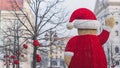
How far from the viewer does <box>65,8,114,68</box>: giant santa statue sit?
927cm

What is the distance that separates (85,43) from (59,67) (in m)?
81.7

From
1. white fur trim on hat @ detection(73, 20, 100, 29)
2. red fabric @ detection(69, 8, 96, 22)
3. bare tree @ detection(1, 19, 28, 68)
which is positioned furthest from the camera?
bare tree @ detection(1, 19, 28, 68)

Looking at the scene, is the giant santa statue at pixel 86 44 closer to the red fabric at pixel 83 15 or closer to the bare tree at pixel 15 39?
the red fabric at pixel 83 15

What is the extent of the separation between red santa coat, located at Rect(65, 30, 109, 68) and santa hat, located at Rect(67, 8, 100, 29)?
0.30 metres

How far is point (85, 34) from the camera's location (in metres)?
9.69

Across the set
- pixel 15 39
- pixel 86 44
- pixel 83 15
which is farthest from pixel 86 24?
pixel 15 39

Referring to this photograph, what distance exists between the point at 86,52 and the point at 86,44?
26cm

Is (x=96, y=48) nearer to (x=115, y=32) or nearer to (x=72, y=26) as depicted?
(x=72, y=26)

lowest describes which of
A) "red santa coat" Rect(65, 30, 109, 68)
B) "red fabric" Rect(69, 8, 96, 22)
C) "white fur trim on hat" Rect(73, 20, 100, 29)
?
"red santa coat" Rect(65, 30, 109, 68)

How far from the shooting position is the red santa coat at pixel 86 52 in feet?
30.3

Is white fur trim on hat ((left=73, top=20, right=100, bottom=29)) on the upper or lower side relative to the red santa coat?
upper

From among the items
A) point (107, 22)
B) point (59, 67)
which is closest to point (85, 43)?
point (107, 22)

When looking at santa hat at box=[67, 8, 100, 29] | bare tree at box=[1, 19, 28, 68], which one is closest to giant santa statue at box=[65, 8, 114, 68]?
santa hat at box=[67, 8, 100, 29]

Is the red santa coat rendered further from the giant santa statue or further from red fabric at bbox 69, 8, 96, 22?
red fabric at bbox 69, 8, 96, 22
